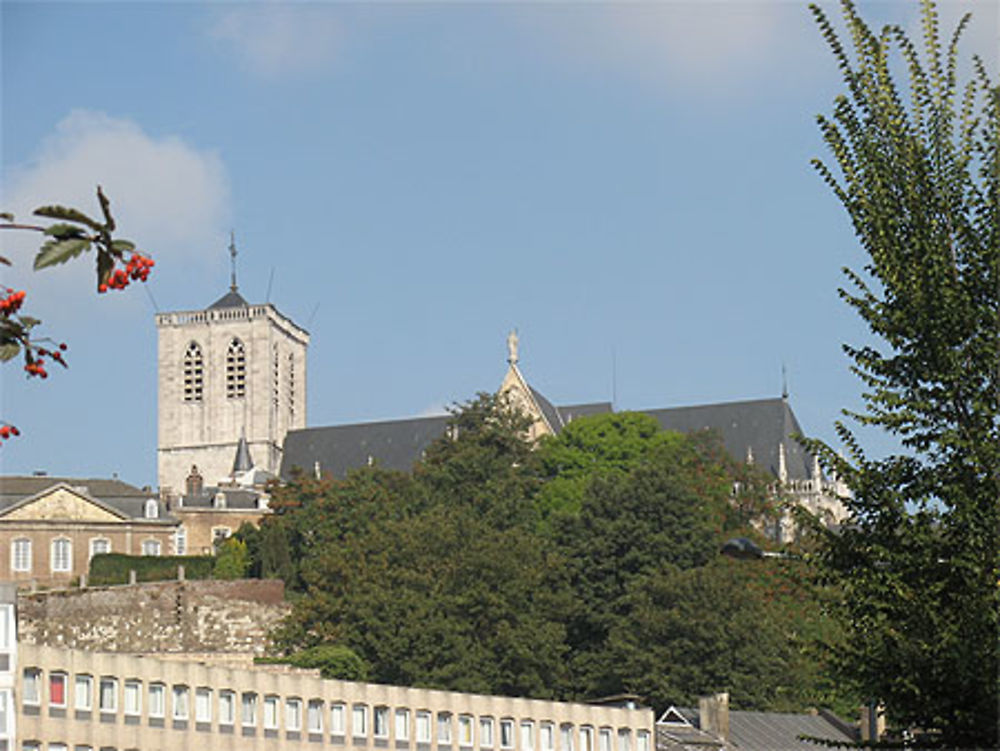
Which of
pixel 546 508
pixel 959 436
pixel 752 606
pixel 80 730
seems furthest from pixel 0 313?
pixel 546 508

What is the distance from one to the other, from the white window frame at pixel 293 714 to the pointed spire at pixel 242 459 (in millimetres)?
78868

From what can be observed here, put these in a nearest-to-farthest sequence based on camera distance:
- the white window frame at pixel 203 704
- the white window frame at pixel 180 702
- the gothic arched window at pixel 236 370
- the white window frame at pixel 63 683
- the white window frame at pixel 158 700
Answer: the white window frame at pixel 63 683 < the white window frame at pixel 158 700 < the white window frame at pixel 180 702 < the white window frame at pixel 203 704 < the gothic arched window at pixel 236 370

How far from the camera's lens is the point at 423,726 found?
75.6 metres

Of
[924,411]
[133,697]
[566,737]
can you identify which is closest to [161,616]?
[566,737]

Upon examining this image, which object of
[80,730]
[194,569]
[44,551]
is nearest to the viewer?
[80,730]

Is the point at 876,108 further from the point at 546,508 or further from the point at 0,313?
the point at 546,508

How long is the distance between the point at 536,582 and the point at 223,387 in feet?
238

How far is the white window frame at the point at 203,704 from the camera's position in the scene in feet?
226

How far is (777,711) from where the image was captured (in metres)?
81.0

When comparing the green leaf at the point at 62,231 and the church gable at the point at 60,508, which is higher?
the church gable at the point at 60,508

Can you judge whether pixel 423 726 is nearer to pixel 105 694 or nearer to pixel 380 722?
pixel 380 722

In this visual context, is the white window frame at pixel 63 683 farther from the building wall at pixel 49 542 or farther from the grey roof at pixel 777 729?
the building wall at pixel 49 542

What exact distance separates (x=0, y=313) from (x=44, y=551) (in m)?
103

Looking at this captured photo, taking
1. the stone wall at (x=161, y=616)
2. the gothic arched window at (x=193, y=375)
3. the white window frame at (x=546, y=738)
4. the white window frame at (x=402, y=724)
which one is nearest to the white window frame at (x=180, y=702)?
the white window frame at (x=402, y=724)
